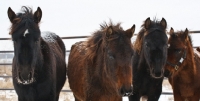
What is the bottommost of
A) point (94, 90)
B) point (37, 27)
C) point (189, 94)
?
point (189, 94)

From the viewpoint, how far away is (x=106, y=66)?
362 centimetres

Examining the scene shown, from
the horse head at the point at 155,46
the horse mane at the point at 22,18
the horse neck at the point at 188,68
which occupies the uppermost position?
the horse mane at the point at 22,18

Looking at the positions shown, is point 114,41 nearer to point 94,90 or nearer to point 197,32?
point 94,90

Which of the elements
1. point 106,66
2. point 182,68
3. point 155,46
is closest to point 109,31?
point 106,66

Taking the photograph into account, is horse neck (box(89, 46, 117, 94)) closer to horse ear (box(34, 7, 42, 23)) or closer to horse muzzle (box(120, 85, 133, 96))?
horse muzzle (box(120, 85, 133, 96))

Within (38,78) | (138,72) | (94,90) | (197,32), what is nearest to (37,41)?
(38,78)

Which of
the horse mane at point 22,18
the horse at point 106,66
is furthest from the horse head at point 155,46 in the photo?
the horse mane at point 22,18

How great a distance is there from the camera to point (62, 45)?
580cm

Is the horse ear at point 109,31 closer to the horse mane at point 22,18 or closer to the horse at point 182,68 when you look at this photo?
the horse mane at point 22,18

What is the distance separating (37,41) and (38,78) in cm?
63

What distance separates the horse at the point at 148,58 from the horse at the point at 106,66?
722 millimetres

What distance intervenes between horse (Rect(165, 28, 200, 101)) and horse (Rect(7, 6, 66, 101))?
210 centimetres

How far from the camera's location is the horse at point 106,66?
3.26 meters

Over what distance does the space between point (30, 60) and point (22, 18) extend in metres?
0.72
